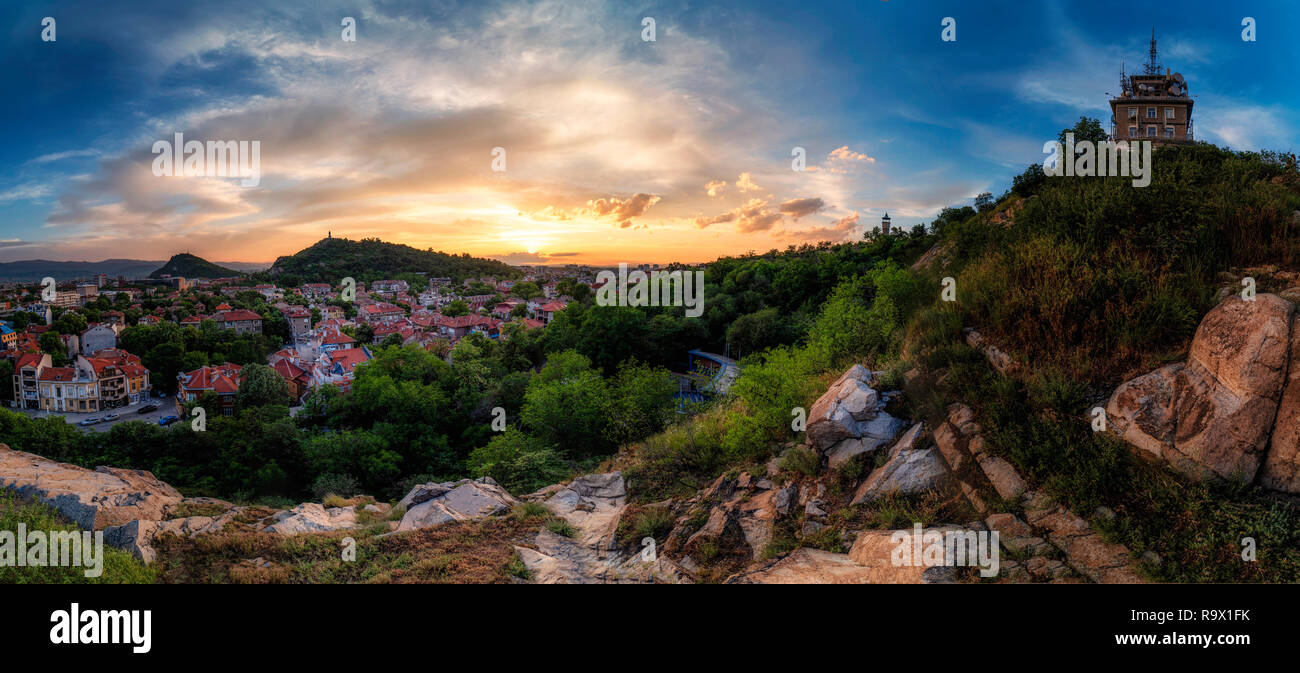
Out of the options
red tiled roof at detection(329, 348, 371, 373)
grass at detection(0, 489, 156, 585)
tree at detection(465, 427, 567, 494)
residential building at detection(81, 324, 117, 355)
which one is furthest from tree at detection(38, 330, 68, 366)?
grass at detection(0, 489, 156, 585)

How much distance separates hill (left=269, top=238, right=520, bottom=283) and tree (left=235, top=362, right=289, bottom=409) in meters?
84.2

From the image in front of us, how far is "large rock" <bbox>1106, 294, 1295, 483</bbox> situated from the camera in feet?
15.6

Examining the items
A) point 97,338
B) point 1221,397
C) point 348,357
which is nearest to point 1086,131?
point 1221,397

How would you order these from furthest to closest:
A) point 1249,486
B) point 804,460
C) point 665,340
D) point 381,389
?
point 665,340 < point 381,389 < point 804,460 < point 1249,486

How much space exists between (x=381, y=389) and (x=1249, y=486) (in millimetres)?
35162

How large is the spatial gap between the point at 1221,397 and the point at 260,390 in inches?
1991

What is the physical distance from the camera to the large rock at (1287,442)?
4.62m

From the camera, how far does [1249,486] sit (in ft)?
15.6

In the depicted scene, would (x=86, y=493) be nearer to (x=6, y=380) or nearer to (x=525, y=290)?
(x=6, y=380)

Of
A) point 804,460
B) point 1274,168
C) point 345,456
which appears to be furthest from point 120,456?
point 1274,168

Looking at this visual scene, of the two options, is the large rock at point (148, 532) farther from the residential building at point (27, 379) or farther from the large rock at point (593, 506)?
the residential building at point (27, 379)

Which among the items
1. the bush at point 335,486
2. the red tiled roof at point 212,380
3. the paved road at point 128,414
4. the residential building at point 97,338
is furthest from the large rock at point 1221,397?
the residential building at point 97,338

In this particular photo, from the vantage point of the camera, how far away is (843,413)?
25.5 ft
